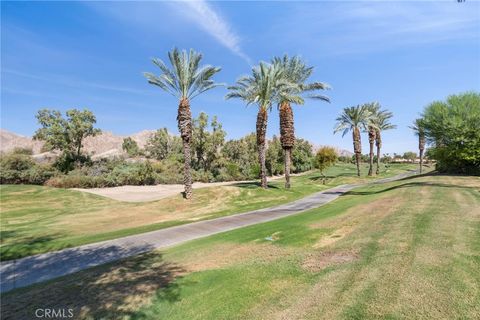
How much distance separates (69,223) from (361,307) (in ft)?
57.4

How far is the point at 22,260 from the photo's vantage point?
36.1 feet

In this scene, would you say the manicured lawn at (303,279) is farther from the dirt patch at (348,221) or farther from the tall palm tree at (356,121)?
the tall palm tree at (356,121)

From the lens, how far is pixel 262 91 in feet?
92.7

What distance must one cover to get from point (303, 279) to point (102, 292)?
469 cm

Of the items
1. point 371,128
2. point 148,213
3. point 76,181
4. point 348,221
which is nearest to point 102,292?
point 348,221

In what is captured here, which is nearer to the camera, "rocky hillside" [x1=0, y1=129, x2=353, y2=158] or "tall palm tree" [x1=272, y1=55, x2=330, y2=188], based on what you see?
"tall palm tree" [x1=272, y1=55, x2=330, y2=188]

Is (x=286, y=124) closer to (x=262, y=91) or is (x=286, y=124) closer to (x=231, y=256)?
(x=262, y=91)

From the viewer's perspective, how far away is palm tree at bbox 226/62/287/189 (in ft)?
91.5

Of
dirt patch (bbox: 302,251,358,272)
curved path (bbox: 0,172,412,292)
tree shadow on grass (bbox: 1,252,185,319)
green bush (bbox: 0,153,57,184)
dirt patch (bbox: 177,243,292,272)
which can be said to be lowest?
curved path (bbox: 0,172,412,292)

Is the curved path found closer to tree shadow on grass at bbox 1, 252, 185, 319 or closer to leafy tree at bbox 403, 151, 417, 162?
tree shadow on grass at bbox 1, 252, 185, 319

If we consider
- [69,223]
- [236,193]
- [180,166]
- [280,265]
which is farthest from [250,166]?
[280,265]

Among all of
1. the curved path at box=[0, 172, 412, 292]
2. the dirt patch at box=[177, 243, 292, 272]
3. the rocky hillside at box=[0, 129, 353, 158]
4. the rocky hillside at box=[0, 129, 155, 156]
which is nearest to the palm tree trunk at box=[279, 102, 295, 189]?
the curved path at box=[0, 172, 412, 292]

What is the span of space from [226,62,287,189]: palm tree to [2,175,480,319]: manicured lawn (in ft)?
58.6

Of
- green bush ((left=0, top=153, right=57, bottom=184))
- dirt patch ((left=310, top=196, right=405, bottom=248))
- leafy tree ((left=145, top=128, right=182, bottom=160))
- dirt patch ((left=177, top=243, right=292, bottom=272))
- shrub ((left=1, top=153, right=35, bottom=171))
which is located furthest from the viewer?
leafy tree ((left=145, top=128, right=182, bottom=160))
